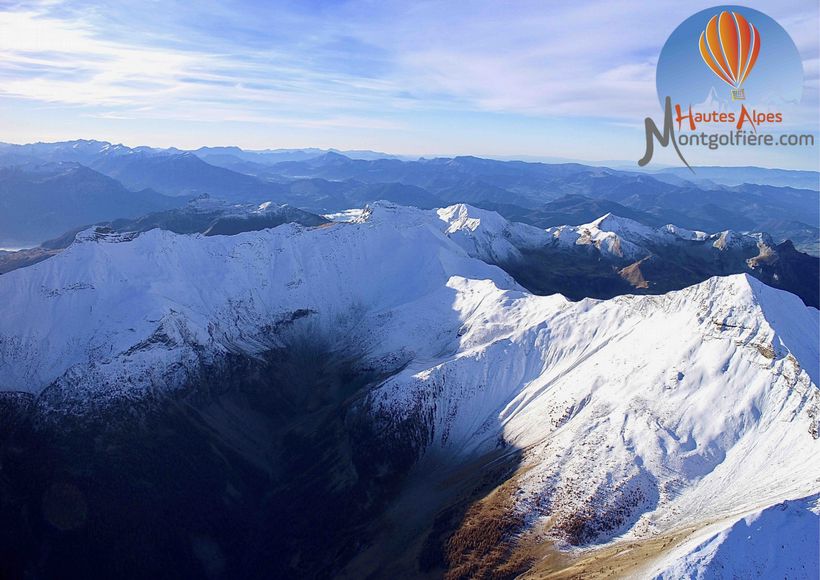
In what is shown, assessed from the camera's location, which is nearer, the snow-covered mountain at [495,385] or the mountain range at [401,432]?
the snow-covered mountain at [495,385]

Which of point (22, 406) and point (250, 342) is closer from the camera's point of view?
point (22, 406)

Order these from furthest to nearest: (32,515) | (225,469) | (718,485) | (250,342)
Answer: (250,342)
(225,469)
(32,515)
(718,485)

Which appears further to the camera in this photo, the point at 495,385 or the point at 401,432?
the point at 495,385

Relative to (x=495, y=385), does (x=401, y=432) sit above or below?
below

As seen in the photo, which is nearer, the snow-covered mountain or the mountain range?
the snow-covered mountain

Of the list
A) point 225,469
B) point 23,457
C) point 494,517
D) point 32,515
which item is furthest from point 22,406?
point 494,517

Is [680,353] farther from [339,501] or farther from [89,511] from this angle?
[89,511]

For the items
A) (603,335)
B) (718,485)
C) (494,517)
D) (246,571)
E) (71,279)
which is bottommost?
(246,571)

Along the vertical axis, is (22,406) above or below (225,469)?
above
